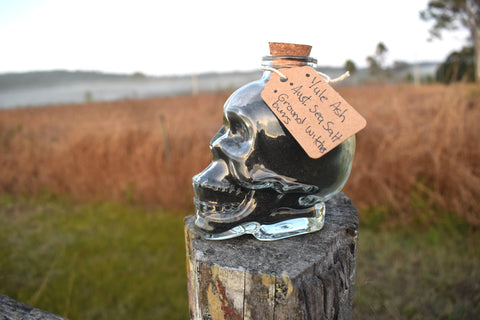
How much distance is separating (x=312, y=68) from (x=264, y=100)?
0.56 feet

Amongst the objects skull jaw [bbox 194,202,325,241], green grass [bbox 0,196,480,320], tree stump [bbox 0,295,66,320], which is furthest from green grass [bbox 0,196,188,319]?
skull jaw [bbox 194,202,325,241]

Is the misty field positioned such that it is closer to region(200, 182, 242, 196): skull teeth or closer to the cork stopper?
region(200, 182, 242, 196): skull teeth

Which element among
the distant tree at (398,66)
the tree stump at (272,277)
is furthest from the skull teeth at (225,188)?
the distant tree at (398,66)

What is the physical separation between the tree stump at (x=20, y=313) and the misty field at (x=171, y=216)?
647 millimetres

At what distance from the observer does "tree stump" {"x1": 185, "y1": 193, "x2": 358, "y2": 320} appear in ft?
2.42

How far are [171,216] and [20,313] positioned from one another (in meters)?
2.63

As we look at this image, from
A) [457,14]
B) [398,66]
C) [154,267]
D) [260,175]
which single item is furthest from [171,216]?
[457,14]

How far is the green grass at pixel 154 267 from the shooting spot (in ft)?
6.59

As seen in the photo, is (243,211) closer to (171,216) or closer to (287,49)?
(287,49)

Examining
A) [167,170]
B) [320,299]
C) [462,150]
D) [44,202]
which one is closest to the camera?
[320,299]

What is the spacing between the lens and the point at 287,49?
2.94ft

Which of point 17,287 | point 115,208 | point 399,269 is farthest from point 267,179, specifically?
point 115,208

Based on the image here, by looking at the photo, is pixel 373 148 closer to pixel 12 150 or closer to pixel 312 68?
pixel 312 68

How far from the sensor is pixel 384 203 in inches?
116
